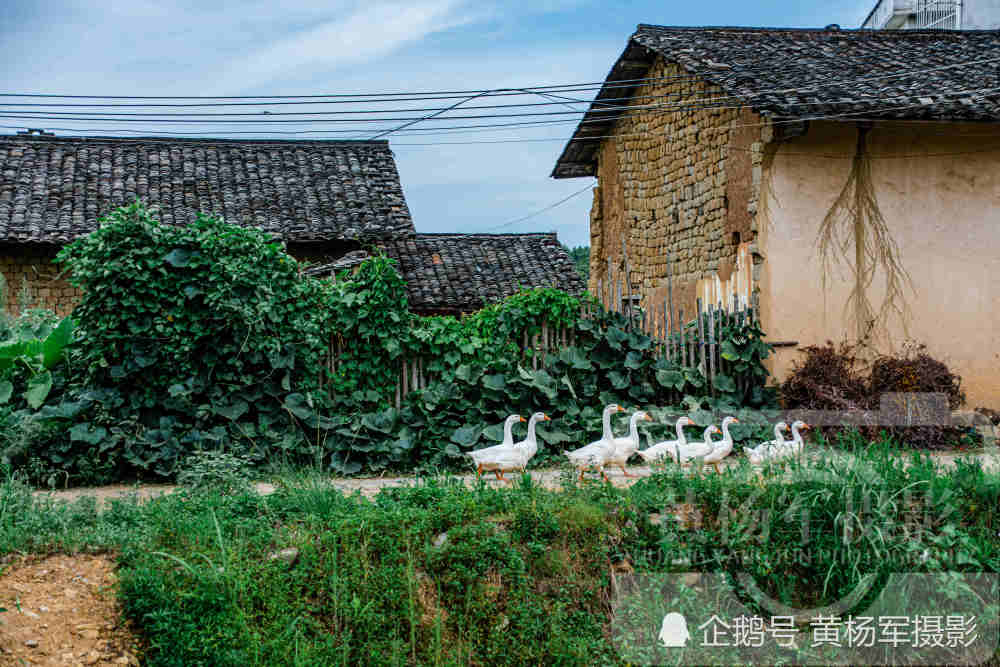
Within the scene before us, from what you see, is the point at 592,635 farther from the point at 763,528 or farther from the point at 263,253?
the point at 263,253

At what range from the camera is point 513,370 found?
991cm

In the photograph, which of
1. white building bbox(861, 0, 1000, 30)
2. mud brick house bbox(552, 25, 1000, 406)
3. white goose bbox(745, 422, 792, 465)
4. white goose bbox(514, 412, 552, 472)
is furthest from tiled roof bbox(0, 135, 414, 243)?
white building bbox(861, 0, 1000, 30)

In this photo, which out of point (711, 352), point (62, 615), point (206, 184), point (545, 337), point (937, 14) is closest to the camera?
point (62, 615)

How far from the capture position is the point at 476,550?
5.78 metres

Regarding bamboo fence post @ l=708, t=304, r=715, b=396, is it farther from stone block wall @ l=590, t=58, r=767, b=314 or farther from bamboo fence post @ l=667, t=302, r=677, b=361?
stone block wall @ l=590, t=58, r=767, b=314

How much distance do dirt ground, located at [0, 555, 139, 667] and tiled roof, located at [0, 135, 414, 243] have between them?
11.5 meters

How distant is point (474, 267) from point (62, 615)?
51.4 feet

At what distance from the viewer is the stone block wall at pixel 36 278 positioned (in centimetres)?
1625

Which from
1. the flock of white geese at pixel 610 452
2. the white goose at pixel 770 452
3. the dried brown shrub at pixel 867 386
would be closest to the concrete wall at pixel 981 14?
the dried brown shrub at pixel 867 386

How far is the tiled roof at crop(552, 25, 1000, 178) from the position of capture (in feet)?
36.2

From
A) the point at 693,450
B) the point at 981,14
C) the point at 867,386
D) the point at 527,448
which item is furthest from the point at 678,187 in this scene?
the point at 981,14

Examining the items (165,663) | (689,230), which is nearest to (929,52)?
(689,230)

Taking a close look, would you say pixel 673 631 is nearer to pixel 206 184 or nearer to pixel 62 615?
pixel 62 615

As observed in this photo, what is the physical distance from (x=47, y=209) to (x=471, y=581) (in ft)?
47.0
